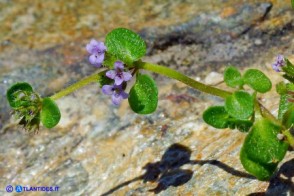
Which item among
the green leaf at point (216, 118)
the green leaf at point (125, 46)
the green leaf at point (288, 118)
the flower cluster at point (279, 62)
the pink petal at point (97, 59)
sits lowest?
the green leaf at point (288, 118)

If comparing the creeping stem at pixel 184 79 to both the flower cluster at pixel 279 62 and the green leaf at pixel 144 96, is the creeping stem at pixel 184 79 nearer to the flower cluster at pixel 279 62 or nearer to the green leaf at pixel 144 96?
the green leaf at pixel 144 96

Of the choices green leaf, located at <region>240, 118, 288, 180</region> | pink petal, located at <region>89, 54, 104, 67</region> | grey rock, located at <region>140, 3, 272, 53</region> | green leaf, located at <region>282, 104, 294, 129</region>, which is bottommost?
green leaf, located at <region>240, 118, 288, 180</region>

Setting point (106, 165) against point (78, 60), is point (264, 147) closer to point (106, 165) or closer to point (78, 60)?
point (106, 165)

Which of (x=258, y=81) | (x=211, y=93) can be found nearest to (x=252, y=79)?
(x=258, y=81)

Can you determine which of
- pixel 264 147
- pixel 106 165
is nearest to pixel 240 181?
pixel 264 147

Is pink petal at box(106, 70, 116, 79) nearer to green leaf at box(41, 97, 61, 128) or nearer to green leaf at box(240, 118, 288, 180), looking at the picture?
green leaf at box(41, 97, 61, 128)
